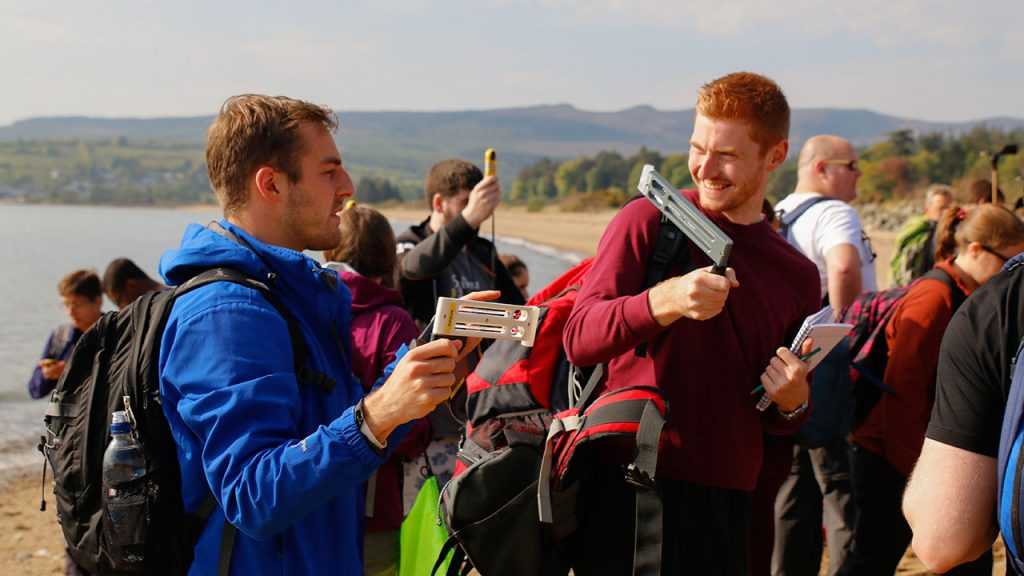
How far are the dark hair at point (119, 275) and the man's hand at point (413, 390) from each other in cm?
395

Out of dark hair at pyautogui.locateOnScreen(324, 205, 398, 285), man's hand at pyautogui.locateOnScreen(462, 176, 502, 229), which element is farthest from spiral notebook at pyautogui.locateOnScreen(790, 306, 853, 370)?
man's hand at pyautogui.locateOnScreen(462, 176, 502, 229)

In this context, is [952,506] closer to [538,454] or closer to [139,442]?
[538,454]

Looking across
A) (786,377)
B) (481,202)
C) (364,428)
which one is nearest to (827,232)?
(481,202)

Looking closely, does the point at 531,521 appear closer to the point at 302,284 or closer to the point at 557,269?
the point at 302,284

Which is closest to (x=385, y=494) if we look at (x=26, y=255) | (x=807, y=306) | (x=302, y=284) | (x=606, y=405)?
(x=606, y=405)

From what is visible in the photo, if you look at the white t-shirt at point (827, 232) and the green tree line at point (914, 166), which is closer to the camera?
the white t-shirt at point (827, 232)

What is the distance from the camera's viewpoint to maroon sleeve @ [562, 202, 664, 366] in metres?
2.44

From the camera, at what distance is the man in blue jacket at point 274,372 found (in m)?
1.87

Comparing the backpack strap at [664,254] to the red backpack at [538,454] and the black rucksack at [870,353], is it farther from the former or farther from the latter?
the black rucksack at [870,353]

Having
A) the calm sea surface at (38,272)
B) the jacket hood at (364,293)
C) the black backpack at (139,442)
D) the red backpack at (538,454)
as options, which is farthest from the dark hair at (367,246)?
the calm sea surface at (38,272)

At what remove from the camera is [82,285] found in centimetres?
596

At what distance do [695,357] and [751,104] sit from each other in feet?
2.58

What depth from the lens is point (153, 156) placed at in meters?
162

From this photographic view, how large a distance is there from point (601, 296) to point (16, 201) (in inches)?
5903
